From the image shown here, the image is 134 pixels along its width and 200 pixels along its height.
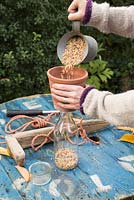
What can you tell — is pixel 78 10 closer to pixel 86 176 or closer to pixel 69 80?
pixel 69 80

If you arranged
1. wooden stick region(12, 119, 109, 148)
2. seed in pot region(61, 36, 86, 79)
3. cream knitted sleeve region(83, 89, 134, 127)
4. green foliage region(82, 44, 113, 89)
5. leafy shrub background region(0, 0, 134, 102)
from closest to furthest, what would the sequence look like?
cream knitted sleeve region(83, 89, 134, 127)
seed in pot region(61, 36, 86, 79)
wooden stick region(12, 119, 109, 148)
leafy shrub background region(0, 0, 134, 102)
green foliage region(82, 44, 113, 89)

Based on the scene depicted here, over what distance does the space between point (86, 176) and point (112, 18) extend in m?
0.71

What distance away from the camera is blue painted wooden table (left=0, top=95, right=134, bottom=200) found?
1.48 m

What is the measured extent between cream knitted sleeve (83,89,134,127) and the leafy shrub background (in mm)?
1587

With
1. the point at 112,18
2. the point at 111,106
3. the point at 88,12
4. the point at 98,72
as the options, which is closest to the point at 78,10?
the point at 88,12

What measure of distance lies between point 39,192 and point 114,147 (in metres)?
0.43

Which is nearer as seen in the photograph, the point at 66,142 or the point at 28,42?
the point at 66,142

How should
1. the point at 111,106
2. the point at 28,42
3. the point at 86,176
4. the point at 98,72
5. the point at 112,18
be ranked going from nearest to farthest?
the point at 111,106 → the point at 86,176 → the point at 112,18 → the point at 28,42 → the point at 98,72

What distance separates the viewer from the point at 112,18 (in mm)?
1854

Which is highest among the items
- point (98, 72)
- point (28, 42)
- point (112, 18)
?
point (112, 18)

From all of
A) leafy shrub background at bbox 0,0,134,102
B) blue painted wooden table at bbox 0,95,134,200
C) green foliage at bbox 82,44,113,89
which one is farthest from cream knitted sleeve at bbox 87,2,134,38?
green foliage at bbox 82,44,113,89

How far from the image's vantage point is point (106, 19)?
6.04 feet

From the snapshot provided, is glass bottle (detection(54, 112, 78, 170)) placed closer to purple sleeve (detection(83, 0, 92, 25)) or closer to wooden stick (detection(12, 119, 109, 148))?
wooden stick (detection(12, 119, 109, 148))

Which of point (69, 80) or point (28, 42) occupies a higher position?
point (69, 80)
